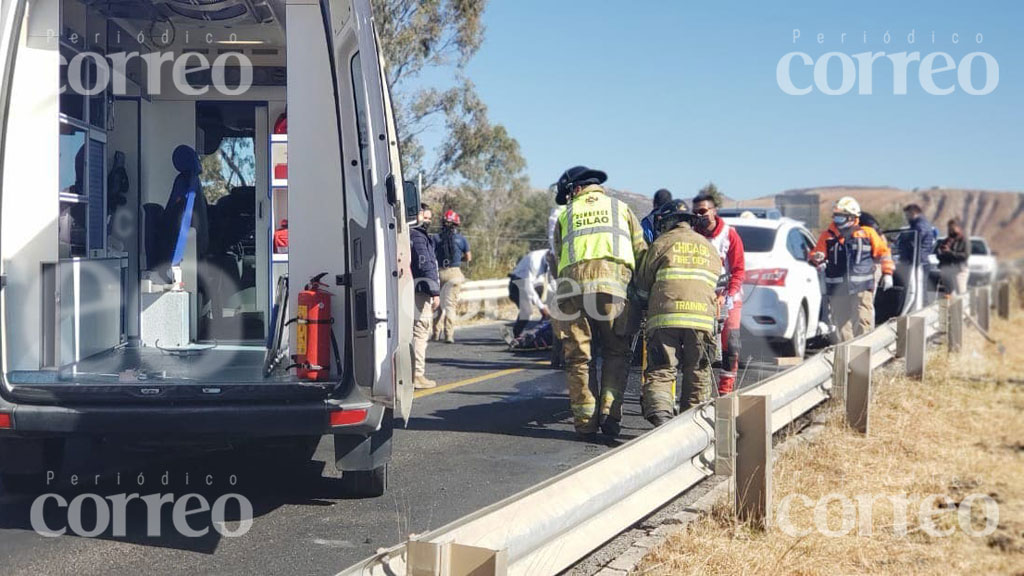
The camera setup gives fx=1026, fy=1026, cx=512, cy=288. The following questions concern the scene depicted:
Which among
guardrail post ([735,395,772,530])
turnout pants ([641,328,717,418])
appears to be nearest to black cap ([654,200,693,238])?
turnout pants ([641,328,717,418])

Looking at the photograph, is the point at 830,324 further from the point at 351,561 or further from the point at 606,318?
the point at 351,561

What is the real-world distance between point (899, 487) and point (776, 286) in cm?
540

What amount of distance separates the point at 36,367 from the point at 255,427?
53.4 inches

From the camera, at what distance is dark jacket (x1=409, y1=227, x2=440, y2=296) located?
32.4ft

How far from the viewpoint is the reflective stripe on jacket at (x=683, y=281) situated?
6988mm

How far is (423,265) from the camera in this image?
9.95 metres

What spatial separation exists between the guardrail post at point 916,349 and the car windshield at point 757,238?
2.17 meters

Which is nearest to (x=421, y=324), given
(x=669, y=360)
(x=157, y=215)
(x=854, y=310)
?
(x=157, y=215)

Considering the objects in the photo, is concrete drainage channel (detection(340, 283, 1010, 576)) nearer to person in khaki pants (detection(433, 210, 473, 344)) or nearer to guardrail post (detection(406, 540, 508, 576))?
guardrail post (detection(406, 540, 508, 576))

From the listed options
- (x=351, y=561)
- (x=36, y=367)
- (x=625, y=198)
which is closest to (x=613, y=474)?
(x=351, y=561)

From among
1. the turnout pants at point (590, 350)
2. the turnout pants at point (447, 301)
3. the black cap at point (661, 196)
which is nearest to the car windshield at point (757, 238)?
the black cap at point (661, 196)

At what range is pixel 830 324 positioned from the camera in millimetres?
12570

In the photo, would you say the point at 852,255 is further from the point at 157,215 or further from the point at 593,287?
the point at 157,215

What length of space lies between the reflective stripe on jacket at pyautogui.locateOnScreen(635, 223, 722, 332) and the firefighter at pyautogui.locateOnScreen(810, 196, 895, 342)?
4.69 meters
